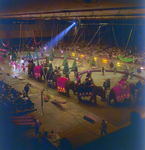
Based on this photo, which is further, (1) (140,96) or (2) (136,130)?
(1) (140,96)

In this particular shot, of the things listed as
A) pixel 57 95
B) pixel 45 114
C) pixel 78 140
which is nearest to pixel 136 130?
pixel 78 140

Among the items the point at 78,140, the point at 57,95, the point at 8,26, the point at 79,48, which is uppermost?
A: the point at 8,26

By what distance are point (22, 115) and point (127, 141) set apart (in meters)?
4.76

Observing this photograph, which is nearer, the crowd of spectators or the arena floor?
the arena floor

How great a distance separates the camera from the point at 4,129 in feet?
21.8

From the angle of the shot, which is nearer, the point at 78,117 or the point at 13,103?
the point at 78,117

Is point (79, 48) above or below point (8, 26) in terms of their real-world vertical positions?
below

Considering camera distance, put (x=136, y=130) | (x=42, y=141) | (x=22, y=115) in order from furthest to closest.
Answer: (x=22, y=115) < (x=42, y=141) < (x=136, y=130)

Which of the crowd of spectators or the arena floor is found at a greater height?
the crowd of spectators

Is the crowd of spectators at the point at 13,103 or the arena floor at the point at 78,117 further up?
the crowd of spectators at the point at 13,103

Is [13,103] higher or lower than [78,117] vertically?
higher

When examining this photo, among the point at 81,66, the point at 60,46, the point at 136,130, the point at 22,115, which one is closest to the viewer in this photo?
the point at 136,130

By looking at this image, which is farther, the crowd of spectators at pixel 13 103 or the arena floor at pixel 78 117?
the crowd of spectators at pixel 13 103

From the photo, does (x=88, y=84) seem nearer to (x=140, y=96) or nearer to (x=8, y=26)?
(x=140, y=96)
